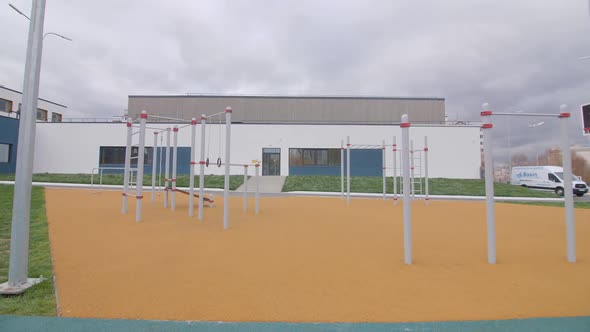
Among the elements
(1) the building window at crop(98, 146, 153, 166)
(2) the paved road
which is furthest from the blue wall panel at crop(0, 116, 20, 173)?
(2) the paved road

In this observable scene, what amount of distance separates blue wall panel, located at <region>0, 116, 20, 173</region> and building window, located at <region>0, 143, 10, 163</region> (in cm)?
18

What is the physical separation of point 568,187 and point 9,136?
33.6 metres

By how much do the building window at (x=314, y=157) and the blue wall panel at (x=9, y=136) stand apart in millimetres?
22072

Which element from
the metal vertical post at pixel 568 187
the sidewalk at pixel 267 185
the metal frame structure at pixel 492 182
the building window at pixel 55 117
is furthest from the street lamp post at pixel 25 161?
the building window at pixel 55 117

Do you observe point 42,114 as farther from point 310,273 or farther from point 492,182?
point 492,182

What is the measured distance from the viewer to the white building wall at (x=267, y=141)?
26.2 metres

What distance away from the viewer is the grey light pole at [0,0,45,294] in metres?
3.23

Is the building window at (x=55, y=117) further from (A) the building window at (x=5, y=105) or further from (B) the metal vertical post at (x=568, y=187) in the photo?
(B) the metal vertical post at (x=568, y=187)

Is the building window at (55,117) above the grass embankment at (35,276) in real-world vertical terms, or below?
above

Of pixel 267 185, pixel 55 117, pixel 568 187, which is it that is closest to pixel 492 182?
pixel 568 187

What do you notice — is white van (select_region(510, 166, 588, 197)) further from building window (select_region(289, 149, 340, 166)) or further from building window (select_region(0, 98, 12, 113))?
building window (select_region(0, 98, 12, 113))

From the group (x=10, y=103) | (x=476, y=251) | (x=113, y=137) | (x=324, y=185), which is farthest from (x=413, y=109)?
(x=10, y=103)

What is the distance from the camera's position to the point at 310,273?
3.83 meters

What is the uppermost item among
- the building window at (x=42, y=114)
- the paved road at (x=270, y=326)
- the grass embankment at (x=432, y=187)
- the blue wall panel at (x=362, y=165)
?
the building window at (x=42, y=114)
